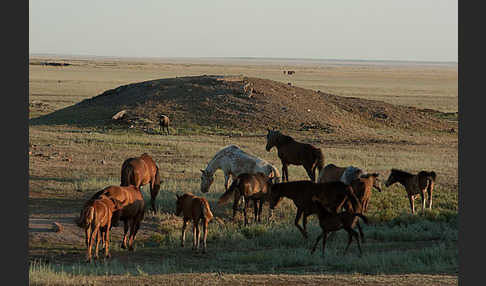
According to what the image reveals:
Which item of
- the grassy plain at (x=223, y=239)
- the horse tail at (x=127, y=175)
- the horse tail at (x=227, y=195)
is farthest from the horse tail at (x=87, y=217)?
the horse tail at (x=227, y=195)

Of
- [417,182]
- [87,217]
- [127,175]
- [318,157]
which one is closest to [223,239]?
[127,175]

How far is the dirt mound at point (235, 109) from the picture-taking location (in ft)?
127

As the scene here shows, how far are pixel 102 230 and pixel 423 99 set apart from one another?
2711 inches

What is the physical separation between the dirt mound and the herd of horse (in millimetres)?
20357

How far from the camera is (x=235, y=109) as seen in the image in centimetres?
3984

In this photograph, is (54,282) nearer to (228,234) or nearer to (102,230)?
(102,230)

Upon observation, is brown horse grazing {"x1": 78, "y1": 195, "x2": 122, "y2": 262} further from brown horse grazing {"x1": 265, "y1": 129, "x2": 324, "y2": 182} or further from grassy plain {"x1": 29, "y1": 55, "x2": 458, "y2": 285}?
brown horse grazing {"x1": 265, "y1": 129, "x2": 324, "y2": 182}

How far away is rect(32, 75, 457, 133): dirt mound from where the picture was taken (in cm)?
3875

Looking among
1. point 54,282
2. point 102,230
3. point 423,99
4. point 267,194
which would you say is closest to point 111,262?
point 102,230

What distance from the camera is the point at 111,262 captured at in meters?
11.5

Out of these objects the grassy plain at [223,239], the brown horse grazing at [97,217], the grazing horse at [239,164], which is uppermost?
the grazing horse at [239,164]

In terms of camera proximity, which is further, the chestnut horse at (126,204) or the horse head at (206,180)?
the horse head at (206,180)

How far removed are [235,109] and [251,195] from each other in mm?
25152

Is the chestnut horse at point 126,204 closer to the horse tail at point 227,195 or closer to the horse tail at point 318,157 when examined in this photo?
the horse tail at point 227,195
